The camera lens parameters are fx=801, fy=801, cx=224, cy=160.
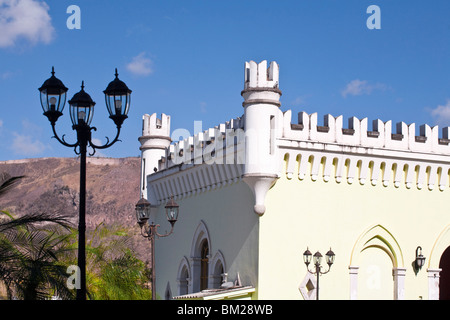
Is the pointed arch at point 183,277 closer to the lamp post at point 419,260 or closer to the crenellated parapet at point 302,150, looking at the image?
the crenellated parapet at point 302,150

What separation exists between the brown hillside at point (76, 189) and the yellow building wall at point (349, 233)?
55.7 metres

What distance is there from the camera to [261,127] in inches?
835

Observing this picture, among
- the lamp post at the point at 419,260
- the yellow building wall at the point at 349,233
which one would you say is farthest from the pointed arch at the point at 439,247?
the lamp post at the point at 419,260

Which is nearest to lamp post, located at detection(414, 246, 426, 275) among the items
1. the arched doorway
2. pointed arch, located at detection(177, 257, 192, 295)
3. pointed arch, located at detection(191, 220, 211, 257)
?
the arched doorway

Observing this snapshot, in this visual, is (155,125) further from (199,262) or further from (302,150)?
(302,150)

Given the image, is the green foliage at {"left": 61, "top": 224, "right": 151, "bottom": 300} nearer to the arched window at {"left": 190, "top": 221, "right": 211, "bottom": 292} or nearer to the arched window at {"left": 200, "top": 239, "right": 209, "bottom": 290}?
the arched window at {"left": 190, "top": 221, "right": 211, "bottom": 292}

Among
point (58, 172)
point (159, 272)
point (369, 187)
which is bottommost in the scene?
Result: point (159, 272)

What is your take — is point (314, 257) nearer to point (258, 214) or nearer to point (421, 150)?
point (258, 214)

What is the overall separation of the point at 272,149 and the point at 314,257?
306 cm

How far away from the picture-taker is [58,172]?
10125 centimetres

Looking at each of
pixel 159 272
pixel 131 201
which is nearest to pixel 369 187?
pixel 159 272

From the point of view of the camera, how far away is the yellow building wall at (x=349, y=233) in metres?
21.4

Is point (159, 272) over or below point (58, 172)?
below

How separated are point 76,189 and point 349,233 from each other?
7481 cm
